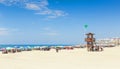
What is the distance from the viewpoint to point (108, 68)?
16.4 metres

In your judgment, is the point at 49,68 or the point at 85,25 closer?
the point at 49,68

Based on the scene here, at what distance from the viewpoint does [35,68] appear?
16.4 metres

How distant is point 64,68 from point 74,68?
0.68m

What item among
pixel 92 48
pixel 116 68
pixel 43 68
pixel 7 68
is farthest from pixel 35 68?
pixel 92 48

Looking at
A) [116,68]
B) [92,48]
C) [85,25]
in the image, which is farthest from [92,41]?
[116,68]

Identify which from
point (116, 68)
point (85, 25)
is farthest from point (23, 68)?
point (85, 25)

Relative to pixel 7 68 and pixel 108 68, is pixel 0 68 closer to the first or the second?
pixel 7 68

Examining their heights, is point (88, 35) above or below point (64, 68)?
above

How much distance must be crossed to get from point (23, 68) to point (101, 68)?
529cm

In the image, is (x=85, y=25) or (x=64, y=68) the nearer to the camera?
(x=64, y=68)

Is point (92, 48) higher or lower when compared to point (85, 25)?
lower

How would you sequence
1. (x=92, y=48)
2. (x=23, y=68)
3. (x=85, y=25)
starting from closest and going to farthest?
(x=23, y=68) < (x=92, y=48) < (x=85, y=25)

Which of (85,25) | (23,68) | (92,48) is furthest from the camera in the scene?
(85,25)

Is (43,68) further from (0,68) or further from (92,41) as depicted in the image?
(92,41)
